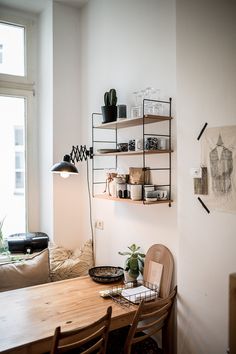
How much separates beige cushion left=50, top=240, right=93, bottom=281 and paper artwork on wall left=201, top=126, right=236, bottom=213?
59.5 inches

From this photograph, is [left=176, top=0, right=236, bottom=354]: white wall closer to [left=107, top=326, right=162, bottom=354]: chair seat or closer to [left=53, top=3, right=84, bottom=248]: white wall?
[left=107, top=326, right=162, bottom=354]: chair seat

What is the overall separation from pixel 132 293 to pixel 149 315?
0.31 meters

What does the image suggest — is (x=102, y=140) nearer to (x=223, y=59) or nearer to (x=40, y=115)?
(x=40, y=115)

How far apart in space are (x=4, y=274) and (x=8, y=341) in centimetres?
89

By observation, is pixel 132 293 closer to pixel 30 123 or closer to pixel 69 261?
pixel 69 261

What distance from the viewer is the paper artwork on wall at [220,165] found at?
1.76 meters

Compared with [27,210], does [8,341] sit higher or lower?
lower

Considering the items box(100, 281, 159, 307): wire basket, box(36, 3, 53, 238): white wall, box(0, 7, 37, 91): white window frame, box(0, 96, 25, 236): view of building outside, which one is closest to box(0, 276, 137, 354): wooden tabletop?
box(100, 281, 159, 307): wire basket

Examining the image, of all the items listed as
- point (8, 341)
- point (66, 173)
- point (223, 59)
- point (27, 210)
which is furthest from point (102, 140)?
point (8, 341)

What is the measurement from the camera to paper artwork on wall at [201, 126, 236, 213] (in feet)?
5.77

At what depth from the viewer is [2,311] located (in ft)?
6.74

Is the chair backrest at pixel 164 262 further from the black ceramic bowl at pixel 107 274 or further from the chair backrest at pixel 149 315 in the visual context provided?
the black ceramic bowl at pixel 107 274

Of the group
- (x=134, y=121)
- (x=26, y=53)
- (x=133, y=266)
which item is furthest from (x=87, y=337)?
(x=26, y=53)

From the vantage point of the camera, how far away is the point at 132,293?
7.20 ft
